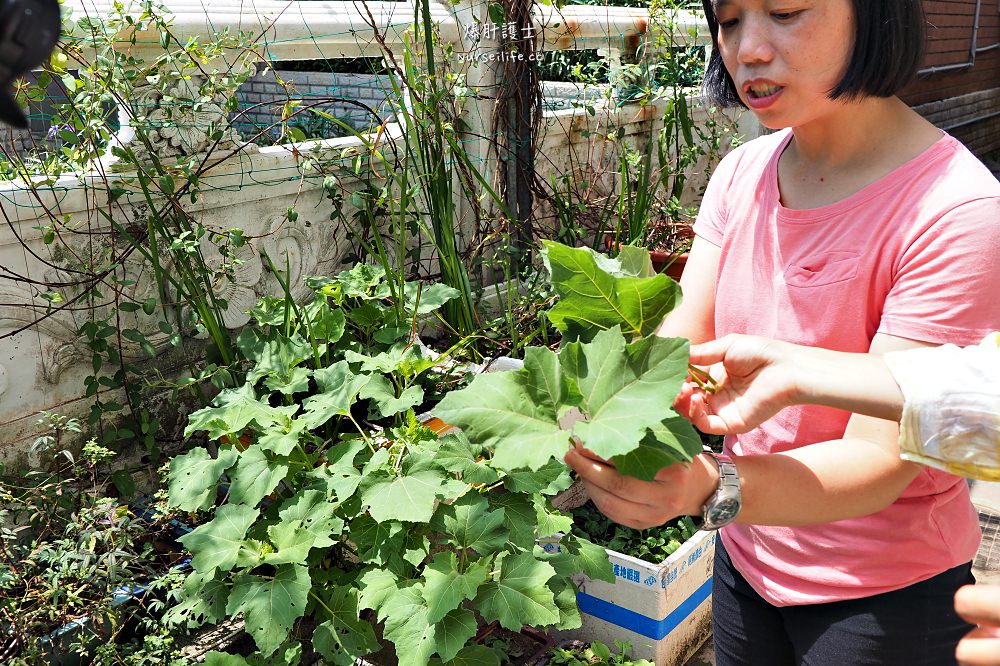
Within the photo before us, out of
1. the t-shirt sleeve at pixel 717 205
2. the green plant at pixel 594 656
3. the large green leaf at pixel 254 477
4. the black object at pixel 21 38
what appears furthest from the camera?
the green plant at pixel 594 656

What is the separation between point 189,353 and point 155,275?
1.01 feet

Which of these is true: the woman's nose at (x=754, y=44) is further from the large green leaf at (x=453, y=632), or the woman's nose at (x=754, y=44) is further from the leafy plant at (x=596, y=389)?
the large green leaf at (x=453, y=632)

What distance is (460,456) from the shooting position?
6.18 ft

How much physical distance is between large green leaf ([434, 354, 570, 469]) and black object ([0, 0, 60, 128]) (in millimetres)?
685

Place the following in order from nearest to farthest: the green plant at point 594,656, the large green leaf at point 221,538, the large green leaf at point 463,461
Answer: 1. the large green leaf at point 463,461
2. the large green leaf at point 221,538
3. the green plant at point 594,656

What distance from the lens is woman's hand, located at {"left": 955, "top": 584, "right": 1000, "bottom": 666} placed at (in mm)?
1011

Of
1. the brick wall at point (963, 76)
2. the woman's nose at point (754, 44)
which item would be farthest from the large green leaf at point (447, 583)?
the brick wall at point (963, 76)

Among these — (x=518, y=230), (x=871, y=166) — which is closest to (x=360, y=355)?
(x=518, y=230)

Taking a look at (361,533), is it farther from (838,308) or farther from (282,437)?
(838,308)

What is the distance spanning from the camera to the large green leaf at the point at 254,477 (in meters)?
2.20

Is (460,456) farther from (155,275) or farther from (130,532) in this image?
(155,275)

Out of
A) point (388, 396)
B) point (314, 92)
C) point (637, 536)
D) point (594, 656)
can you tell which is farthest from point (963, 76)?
point (388, 396)

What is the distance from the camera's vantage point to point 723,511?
1263 millimetres

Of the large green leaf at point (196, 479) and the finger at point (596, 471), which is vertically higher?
the finger at point (596, 471)
